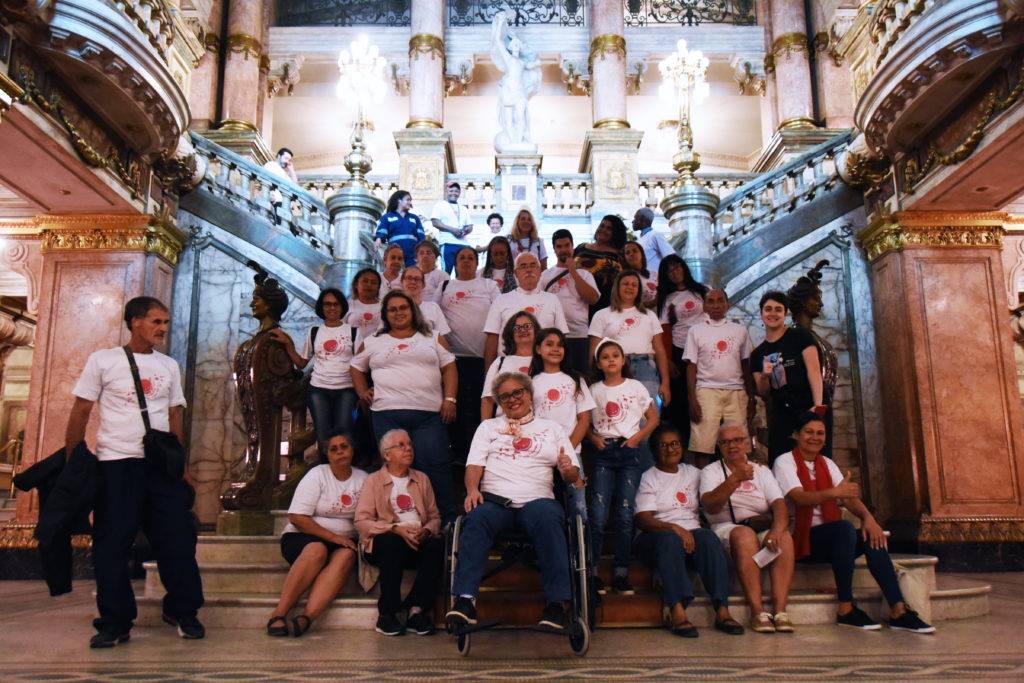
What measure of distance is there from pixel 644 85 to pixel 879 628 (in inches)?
636

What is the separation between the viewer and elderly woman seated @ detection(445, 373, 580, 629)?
12.6ft

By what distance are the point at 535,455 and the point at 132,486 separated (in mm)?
1966

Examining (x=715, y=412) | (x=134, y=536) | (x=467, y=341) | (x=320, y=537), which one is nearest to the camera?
(x=134, y=536)

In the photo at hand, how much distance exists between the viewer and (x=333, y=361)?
5805 millimetres

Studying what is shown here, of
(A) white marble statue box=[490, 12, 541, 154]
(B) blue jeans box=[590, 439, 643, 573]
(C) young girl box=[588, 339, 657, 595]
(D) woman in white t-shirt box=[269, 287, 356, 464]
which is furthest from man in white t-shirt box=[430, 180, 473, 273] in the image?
(B) blue jeans box=[590, 439, 643, 573]

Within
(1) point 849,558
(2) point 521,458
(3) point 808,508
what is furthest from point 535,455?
(1) point 849,558

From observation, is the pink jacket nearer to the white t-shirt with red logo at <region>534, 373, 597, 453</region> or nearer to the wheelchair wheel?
the white t-shirt with red logo at <region>534, 373, 597, 453</region>

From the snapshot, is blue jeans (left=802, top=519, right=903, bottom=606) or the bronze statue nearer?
blue jeans (left=802, top=519, right=903, bottom=606)

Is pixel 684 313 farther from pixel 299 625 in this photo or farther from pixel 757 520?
pixel 299 625

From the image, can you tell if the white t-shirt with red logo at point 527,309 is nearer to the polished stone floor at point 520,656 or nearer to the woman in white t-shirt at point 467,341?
the woman in white t-shirt at point 467,341

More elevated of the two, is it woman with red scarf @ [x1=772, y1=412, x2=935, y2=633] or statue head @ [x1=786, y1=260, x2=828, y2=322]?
statue head @ [x1=786, y1=260, x2=828, y2=322]

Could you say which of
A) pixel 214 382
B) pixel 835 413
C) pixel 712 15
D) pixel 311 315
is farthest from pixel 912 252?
pixel 712 15

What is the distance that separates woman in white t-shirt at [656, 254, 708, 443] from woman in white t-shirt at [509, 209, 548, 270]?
1067mm

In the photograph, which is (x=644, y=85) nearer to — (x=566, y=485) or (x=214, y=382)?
(x=214, y=382)
